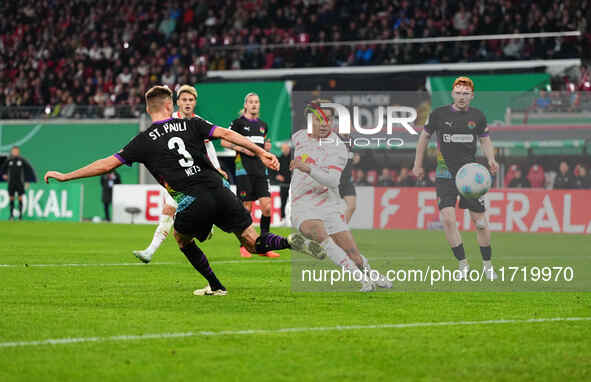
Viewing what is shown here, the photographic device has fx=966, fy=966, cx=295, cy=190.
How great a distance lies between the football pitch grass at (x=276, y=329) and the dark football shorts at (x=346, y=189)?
27.9 inches

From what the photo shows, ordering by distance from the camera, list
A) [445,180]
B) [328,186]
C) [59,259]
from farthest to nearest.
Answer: [59,259], [445,180], [328,186]

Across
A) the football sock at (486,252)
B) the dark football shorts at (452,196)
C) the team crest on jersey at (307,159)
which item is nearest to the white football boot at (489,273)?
the football sock at (486,252)

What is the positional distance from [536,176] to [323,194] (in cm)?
288

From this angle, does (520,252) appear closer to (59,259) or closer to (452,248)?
(452,248)

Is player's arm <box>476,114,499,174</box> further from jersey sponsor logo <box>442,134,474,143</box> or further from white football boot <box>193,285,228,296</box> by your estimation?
white football boot <box>193,285,228,296</box>

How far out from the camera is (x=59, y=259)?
13148 mm

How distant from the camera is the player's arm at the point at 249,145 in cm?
775

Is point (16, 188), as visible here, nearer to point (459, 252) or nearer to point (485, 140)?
point (459, 252)

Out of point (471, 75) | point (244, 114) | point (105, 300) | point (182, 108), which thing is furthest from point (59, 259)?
point (471, 75)

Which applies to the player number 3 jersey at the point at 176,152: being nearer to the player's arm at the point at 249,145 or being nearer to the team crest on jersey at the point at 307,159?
the player's arm at the point at 249,145

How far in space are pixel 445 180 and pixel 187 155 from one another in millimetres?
2902

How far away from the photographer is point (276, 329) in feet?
21.6

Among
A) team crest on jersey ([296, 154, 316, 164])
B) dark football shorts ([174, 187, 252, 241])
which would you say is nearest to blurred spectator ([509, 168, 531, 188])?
team crest on jersey ([296, 154, 316, 164])

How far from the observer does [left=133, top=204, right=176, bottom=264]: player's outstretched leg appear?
11734 mm
